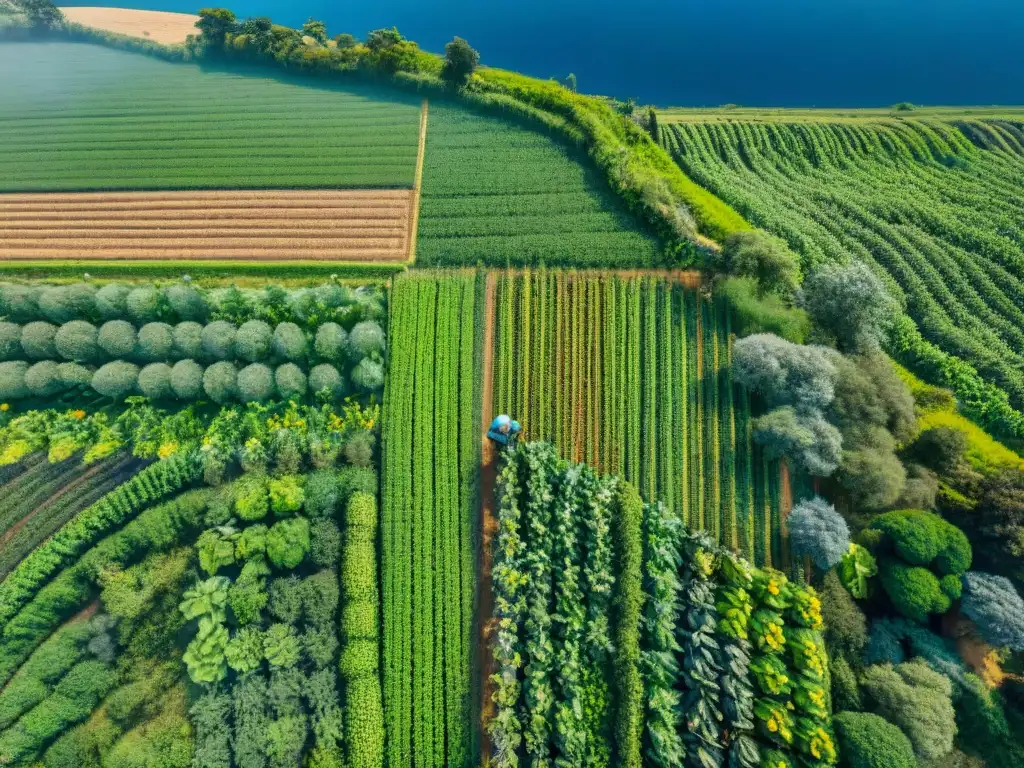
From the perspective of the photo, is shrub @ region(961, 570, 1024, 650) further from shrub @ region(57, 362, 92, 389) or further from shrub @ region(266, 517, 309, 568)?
shrub @ region(57, 362, 92, 389)

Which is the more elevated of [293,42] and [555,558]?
[293,42]

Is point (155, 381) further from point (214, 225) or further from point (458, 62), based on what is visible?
point (458, 62)

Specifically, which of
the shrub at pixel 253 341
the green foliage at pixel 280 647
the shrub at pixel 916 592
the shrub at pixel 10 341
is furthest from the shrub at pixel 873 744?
the shrub at pixel 10 341

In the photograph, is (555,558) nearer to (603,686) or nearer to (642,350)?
(603,686)

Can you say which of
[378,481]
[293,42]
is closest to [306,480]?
[378,481]

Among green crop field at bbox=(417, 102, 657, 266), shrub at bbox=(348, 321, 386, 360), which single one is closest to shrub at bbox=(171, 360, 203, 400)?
shrub at bbox=(348, 321, 386, 360)

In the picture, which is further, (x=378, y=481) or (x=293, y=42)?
(x=293, y=42)
